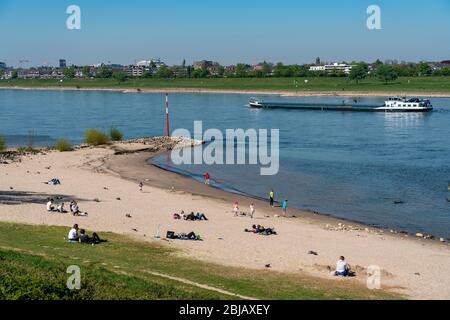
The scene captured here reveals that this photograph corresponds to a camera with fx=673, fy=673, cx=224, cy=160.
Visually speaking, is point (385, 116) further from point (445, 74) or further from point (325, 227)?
point (445, 74)

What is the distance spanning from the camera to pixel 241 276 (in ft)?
58.1

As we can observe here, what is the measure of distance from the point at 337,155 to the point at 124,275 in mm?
38734

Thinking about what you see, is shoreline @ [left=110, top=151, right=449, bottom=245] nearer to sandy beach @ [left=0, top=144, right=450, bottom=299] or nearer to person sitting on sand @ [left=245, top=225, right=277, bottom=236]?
sandy beach @ [left=0, top=144, right=450, bottom=299]

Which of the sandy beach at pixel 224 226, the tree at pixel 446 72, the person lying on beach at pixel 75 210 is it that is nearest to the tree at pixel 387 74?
the tree at pixel 446 72

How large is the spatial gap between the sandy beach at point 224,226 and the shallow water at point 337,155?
3.08 meters

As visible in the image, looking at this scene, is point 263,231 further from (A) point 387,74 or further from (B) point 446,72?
(B) point 446,72

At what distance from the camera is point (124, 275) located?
51.1ft

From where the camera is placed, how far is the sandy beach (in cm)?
2006

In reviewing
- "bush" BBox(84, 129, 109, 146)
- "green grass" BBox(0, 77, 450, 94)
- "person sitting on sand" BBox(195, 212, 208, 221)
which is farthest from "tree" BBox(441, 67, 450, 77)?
"person sitting on sand" BBox(195, 212, 208, 221)

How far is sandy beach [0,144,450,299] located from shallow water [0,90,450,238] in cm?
308

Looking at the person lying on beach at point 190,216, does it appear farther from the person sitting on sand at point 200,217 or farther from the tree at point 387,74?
the tree at point 387,74

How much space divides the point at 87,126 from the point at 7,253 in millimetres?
63332

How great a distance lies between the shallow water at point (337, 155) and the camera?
32.6 m
